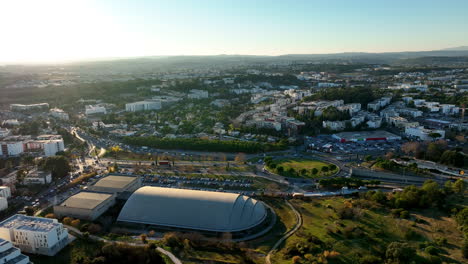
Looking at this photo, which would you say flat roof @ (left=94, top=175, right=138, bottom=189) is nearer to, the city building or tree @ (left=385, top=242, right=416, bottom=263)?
tree @ (left=385, top=242, right=416, bottom=263)

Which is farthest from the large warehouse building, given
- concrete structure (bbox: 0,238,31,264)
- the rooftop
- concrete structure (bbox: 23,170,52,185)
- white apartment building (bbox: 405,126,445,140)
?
white apartment building (bbox: 405,126,445,140)

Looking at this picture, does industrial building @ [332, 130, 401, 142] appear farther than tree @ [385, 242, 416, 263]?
Yes

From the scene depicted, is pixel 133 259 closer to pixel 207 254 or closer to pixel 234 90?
pixel 207 254

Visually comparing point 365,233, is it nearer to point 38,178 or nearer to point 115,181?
point 115,181

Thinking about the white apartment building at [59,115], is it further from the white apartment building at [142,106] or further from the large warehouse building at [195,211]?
the large warehouse building at [195,211]

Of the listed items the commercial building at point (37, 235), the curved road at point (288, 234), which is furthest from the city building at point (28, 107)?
the curved road at point (288, 234)

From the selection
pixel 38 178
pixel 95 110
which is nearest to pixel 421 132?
pixel 38 178
